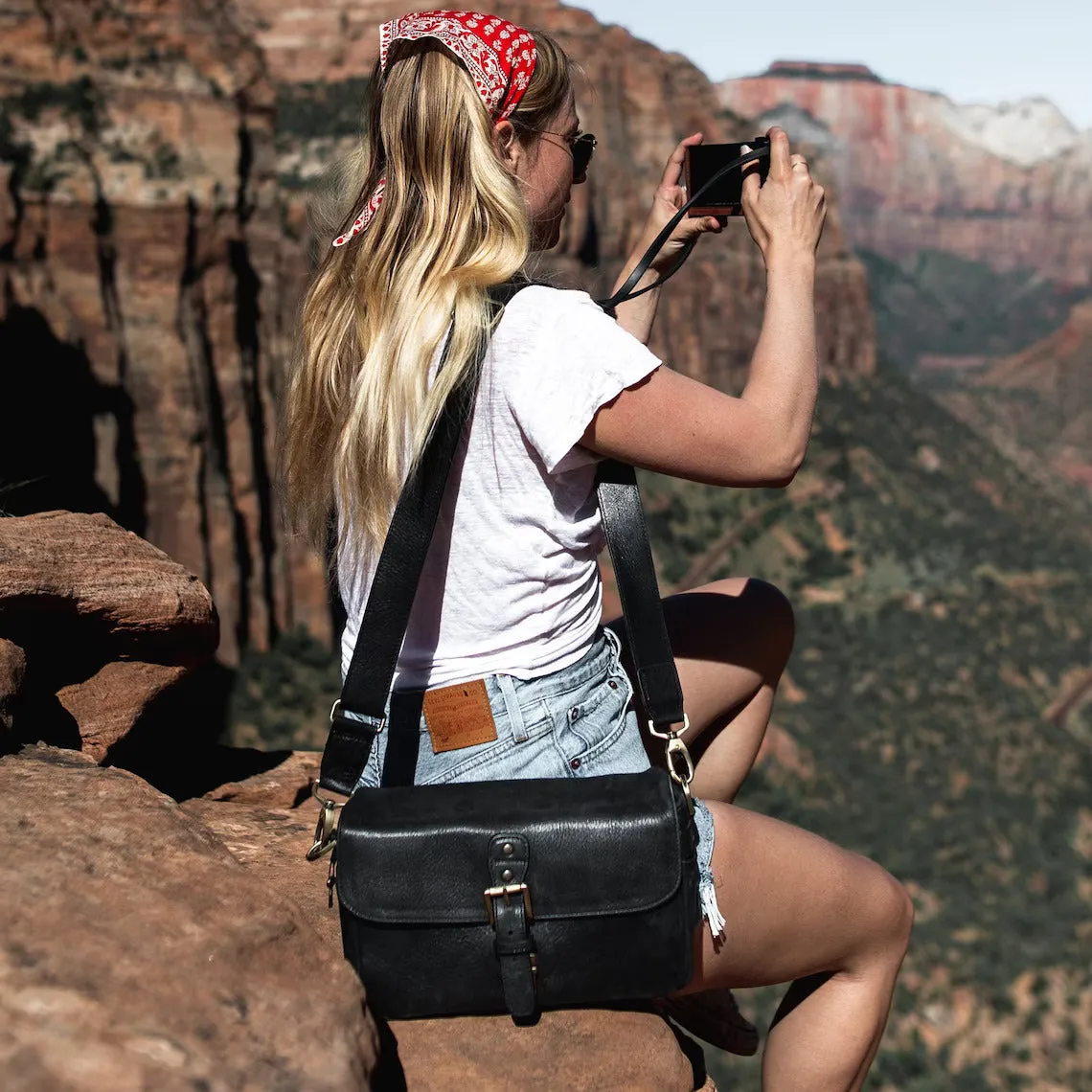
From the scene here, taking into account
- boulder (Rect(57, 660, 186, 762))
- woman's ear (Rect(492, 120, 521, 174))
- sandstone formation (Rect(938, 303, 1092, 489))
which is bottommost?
sandstone formation (Rect(938, 303, 1092, 489))

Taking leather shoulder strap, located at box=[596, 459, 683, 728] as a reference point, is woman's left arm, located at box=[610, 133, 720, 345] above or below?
above

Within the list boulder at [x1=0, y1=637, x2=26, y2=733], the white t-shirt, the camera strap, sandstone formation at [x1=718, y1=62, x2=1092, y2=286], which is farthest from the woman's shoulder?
sandstone formation at [x1=718, y1=62, x2=1092, y2=286]

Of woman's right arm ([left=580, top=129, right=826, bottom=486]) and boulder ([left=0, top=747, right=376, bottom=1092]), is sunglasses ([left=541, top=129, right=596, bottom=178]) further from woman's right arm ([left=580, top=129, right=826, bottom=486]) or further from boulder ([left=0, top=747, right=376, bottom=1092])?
boulder ([left=0, top=747, right=376, bottom=1092])

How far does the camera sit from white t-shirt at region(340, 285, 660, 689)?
8.35 ft

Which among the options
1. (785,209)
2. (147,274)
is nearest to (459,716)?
(785,209)

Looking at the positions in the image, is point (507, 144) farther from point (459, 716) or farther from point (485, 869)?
point (485, 869)

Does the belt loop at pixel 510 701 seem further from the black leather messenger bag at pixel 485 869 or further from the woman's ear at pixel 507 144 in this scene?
the woman's ear at pixel 507 144

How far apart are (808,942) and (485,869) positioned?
792 mm

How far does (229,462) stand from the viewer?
2739 centimetres

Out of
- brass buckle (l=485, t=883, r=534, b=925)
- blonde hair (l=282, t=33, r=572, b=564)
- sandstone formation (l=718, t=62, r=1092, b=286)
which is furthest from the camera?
sandstone formation (l=718, t=62, r=1092, b=286)

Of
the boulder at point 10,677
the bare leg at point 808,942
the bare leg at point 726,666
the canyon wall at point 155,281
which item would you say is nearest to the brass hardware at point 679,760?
the bare leg at point 808,942

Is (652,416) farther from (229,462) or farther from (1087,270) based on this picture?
(1087,270)

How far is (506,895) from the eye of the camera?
250 cm

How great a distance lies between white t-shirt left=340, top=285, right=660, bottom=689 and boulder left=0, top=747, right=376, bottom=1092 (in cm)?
61
